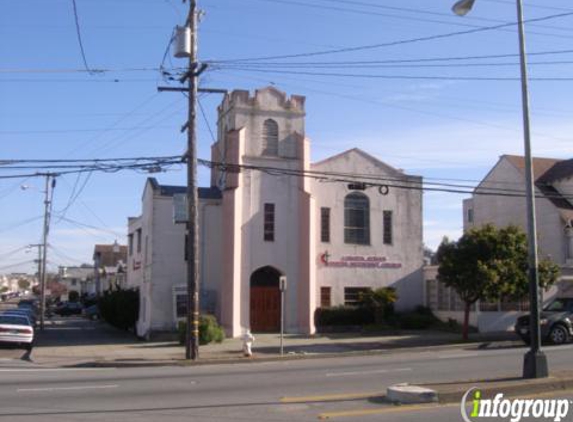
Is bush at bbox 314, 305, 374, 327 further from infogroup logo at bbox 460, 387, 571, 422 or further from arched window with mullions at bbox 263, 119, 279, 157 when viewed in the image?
infogroup logo at bbox 460, 387, 571, 422

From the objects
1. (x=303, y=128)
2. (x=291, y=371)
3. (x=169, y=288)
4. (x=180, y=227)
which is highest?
(x=303, y=128)

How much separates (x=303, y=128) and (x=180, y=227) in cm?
718

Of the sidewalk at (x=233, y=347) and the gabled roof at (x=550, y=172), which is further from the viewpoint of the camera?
the gabled roof at (x=550, y=172)

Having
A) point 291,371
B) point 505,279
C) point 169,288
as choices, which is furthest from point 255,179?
point 291,371

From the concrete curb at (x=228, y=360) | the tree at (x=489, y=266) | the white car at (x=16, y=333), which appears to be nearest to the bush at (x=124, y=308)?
the white car at (x=16, y=333)

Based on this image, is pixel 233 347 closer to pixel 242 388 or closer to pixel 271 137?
pixel 271 137

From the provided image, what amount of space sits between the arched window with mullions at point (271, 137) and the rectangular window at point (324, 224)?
148 inches

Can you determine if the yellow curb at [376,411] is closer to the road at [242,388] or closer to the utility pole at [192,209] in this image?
the road at [242,388]

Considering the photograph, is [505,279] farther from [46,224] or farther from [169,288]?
[46,224]

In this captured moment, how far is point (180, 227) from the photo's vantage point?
32.3 meters

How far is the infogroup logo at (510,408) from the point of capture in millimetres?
10562

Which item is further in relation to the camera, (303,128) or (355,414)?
(303,128)

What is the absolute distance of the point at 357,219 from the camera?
34.8 meters

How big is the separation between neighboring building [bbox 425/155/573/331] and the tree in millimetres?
2324
